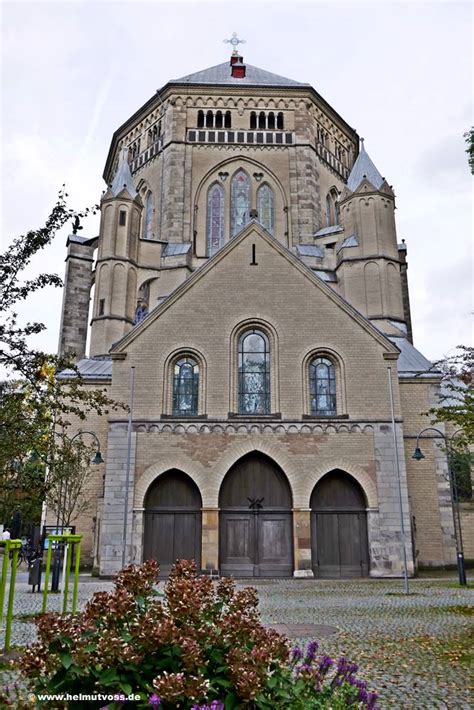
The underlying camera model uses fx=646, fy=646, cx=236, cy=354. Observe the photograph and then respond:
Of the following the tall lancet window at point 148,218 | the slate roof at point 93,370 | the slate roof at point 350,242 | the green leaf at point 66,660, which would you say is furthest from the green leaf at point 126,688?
the tall lancet window at point 148,218

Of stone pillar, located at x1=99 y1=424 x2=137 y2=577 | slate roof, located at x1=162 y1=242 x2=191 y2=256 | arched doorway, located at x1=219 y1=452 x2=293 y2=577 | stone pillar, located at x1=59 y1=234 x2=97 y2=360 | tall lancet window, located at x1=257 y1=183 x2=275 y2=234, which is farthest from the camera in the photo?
tall lancet window, located at x1=257 y1=183 x2=275 y2=234

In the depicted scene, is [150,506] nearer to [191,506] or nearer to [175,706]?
[191,506]

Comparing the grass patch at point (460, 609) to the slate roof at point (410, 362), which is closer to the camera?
the grass patch at point (460, 609)

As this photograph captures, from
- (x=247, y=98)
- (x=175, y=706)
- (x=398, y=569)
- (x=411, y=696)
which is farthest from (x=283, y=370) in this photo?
(x=247, y=98)

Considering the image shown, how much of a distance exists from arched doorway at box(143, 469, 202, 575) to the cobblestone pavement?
7.91ft

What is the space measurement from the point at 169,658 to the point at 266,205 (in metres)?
37.0

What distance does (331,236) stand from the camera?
36.8 metres

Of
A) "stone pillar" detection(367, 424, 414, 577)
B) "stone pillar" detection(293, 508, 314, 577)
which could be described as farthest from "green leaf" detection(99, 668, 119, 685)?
"stone pillar" detection(367, 424, 414, 577)

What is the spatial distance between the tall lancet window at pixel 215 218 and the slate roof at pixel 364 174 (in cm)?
783

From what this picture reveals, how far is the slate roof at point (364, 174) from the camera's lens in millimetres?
35656

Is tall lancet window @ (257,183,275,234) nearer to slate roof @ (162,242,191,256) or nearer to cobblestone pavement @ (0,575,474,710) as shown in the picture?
slate roof @ (162,242,191,256)

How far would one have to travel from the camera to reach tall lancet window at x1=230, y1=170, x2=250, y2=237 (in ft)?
128

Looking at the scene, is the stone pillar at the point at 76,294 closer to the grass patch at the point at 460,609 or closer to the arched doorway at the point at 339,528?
the arched doorway at the point at 339,528

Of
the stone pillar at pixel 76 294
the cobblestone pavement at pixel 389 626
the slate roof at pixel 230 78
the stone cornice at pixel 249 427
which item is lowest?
the cobblestone pavement at pixel 389 626
